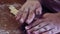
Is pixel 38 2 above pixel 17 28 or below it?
above

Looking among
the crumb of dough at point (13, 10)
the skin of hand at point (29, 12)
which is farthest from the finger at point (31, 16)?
the crumb of dough at point (13, 10)

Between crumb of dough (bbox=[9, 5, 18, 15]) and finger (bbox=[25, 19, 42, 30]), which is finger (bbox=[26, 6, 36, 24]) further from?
crumb of dough (bbox=[9, 5, 18, 15])

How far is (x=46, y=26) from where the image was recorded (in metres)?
0.80

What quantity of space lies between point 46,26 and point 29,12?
145 millimetres

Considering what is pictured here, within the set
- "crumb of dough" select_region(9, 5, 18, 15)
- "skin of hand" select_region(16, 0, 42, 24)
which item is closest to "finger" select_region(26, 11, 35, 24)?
"skin of hand" select_region(16, 0, 42, 24)

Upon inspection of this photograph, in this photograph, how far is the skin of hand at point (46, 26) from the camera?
789 mm

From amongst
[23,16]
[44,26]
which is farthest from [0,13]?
[44,26]

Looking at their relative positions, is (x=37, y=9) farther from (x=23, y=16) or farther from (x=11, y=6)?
(x=11, y=6)

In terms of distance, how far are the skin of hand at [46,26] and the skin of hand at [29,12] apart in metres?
0.04

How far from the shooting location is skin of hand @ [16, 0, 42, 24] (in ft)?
2.84

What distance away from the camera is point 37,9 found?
0.93 metres

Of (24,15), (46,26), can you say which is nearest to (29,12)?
(24,15)

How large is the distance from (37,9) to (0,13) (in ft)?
0.76

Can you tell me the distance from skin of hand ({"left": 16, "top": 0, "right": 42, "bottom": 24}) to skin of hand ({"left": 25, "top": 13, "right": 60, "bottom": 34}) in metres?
0.04
